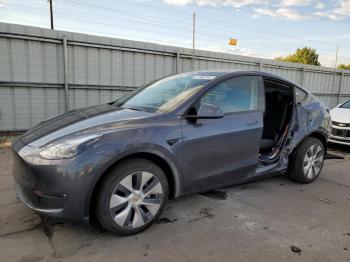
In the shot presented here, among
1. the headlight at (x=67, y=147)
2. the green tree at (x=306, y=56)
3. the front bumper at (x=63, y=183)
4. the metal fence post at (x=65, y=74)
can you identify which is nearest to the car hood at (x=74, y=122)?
the headlight at (x=67, y=147)

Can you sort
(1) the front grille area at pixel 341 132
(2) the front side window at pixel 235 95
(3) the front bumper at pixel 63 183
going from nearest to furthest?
(3) the front bumper at pixel 63 183 < (2) the front side window at pixel 235 95 < (1) the front grille area at pixel 341 132

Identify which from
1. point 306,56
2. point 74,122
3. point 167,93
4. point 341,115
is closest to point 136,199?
point 74,122

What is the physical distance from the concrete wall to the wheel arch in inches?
186

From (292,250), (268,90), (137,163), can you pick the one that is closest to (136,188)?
(137,163)

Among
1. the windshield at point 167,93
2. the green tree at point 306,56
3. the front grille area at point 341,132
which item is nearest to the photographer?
the windshield at point 167,93

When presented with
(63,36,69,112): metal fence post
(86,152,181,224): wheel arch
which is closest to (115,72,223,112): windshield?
(86,152,181,224): wheel arch

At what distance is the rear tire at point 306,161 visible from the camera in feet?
13.1

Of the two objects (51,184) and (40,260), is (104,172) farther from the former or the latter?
(40,260)

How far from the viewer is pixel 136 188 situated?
2537 mm

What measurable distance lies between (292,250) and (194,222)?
93 centimetres

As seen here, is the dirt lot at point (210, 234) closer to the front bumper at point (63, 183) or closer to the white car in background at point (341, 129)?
the front bumper at point (63, 183)

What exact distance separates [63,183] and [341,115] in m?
6.61

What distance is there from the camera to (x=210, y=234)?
8.70 feet

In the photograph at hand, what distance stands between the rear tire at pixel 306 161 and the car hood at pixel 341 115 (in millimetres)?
2712
